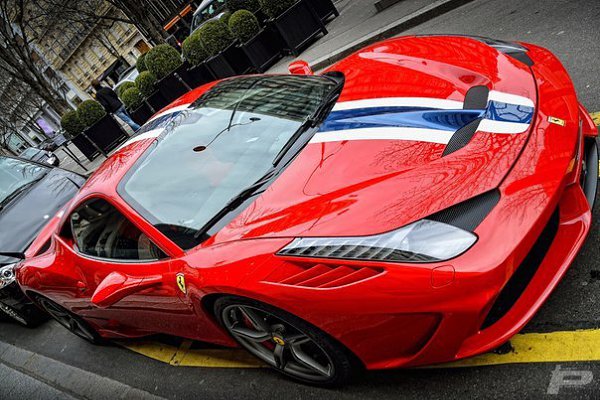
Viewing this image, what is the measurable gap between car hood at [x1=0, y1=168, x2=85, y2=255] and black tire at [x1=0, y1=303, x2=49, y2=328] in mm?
628

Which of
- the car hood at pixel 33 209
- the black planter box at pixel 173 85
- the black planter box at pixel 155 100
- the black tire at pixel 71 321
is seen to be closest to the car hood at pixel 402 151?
the black tire at pixel 71 321

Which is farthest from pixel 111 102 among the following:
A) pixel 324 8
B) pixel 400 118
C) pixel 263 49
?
pixel 400 118

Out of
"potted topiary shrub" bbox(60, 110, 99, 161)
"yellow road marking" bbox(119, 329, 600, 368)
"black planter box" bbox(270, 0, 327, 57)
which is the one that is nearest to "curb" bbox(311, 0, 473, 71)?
"black planter box" bbox(270, 0, 327, 57)

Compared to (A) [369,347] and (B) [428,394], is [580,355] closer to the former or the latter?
(B) [428,394]

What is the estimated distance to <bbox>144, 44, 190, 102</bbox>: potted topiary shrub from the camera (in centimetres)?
1057

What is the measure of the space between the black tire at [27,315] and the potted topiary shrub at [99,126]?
7.64m

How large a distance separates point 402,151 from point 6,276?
436 cm

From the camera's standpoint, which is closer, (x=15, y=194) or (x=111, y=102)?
(x=15, y=194)

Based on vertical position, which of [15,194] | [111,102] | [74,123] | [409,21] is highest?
[74,123]

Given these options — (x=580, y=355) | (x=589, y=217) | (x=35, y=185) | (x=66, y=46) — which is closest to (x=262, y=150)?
(x=589, y=217)

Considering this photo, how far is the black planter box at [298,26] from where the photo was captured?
28.4 feet

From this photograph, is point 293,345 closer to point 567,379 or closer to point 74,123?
point 567,379

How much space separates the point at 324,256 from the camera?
178cm

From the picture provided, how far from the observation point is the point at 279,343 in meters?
2.20
